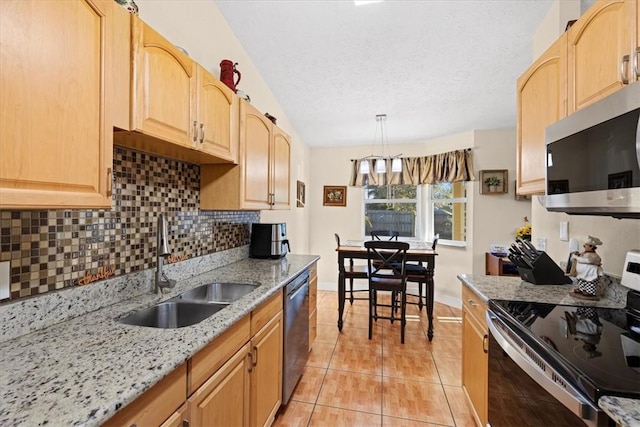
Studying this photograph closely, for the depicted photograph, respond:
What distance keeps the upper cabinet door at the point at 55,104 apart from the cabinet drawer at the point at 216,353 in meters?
0.60

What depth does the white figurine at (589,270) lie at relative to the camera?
4.74 feet

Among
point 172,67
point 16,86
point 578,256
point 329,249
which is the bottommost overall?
point 329,249

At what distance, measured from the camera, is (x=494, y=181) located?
3961 mm

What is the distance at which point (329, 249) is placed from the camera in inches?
201

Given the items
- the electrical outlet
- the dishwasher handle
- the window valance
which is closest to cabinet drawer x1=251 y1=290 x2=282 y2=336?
the dishwasher handle

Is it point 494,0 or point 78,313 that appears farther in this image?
point 494,0

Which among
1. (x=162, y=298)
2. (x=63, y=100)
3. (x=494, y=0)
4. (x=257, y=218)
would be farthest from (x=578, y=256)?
(x=257, y=218)

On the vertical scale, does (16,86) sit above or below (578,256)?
above

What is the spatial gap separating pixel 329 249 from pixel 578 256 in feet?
12.5

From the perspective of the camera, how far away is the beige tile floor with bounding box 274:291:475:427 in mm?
1896

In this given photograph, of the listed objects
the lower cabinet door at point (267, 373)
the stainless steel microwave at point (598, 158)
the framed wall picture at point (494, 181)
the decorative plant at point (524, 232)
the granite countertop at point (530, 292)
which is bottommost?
the lower cabinet door at point (267, 373)

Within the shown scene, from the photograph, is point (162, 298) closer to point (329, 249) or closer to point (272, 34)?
point (272, 34)

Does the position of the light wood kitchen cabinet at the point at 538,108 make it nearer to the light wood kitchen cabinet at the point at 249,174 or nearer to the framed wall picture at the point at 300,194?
the light wood kitchen cabinet at the point at 249,174

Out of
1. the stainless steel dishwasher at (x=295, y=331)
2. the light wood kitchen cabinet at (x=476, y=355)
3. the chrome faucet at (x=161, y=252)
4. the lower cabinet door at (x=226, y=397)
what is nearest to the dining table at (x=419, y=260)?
the stainless steel dishwasher at (x=295, y=331)
